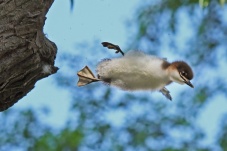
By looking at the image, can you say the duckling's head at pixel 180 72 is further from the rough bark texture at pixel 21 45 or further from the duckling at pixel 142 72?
the rough bark texture at pixel 21 45

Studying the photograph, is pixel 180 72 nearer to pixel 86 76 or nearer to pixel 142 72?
pixel 142 72

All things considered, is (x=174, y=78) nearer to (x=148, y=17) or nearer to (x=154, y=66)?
(x=154, y=66)

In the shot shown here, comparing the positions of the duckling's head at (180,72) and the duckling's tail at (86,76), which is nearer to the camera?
the duckling's head at (180,72)

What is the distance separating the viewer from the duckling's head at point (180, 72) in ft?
5.49

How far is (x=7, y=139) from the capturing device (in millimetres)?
4473

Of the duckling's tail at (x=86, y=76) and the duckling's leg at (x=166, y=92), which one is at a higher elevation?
the duckling's tail at (x=86, y=76)

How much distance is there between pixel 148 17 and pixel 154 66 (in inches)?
108

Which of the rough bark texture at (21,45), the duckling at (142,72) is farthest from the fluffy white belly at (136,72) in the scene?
the rough bark texture at (21,45)

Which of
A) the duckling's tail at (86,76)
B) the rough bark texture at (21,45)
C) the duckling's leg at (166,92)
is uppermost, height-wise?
the duckling's tail at (86,76)

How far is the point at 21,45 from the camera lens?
5.30 ft

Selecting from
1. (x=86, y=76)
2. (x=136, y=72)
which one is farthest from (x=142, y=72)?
(x=86, y=76)

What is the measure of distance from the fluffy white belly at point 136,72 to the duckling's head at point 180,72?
0.02 meters

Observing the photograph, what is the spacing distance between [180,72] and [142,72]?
0.28ft

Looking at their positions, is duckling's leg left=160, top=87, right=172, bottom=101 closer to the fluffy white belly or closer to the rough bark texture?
the fluffy white belly
